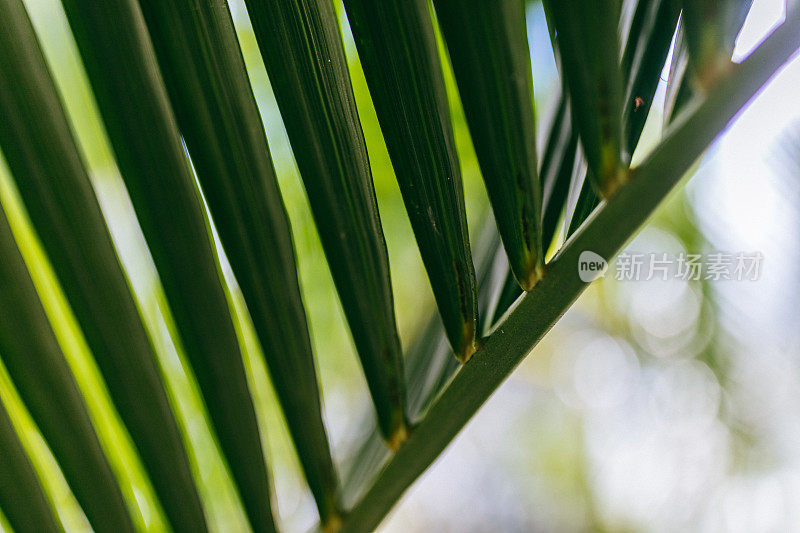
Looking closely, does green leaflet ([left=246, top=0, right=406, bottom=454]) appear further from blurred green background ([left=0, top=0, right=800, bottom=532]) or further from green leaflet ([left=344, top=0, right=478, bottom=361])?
blurred green background ([left=0, top=0, right=800, bottom=532])

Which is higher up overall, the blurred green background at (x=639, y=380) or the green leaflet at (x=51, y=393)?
the green leaflet at (x=51, y=393)

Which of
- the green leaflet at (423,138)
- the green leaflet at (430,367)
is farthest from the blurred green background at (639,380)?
the green leaflet at (423,138)

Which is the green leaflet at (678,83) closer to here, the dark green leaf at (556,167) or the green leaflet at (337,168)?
the dark green leaf at (556,167)

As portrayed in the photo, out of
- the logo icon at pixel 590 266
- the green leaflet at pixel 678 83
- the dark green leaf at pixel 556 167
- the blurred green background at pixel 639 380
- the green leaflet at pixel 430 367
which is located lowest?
the blurred green background at pixel 639 380

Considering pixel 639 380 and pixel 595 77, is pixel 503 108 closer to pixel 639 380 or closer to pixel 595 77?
pixel 595 77

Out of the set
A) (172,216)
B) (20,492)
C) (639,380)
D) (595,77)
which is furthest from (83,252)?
(639,380)

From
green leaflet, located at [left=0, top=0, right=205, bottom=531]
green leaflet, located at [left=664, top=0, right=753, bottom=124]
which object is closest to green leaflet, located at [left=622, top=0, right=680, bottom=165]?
green leaflet, located at [left=664, top=0, right=753, bottom=124]
